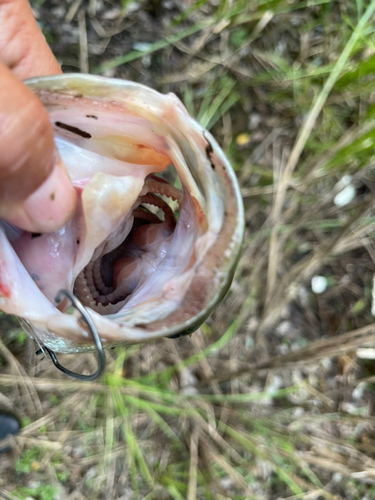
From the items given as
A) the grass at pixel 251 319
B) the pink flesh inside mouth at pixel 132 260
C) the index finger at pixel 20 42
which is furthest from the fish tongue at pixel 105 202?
the grass at pixel 251 319

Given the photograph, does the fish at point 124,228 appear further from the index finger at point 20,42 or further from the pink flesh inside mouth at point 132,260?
the index finger at point 20,42

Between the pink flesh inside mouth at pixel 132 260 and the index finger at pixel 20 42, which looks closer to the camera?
the pink flesh inside mouth at pixel 132 260

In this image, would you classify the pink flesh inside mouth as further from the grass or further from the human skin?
the grass

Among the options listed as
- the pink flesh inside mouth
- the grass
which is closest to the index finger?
the pink flesh inside mouth

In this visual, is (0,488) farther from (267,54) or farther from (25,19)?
(267,54)

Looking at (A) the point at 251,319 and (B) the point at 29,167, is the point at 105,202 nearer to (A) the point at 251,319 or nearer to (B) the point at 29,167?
(B) the point at 29,167
